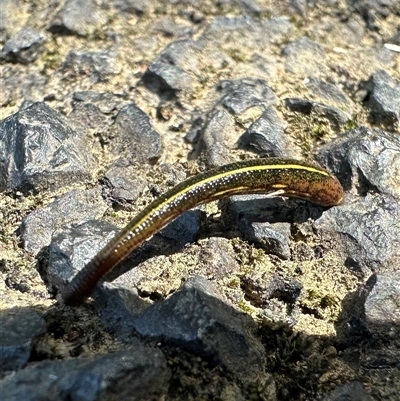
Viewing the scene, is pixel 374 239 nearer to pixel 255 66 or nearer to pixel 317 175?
pixel 317 175

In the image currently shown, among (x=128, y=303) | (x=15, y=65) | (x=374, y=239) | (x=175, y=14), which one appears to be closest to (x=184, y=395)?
(x=128, y=303)

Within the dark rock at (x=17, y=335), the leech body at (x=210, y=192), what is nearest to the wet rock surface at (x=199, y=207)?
the dark rock at (x=17, y=335)

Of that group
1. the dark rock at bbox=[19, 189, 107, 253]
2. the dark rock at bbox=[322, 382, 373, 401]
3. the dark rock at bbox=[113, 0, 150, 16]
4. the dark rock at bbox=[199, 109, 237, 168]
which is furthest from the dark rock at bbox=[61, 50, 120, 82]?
the dark rock at bbox=[322, 382, 373, 401]

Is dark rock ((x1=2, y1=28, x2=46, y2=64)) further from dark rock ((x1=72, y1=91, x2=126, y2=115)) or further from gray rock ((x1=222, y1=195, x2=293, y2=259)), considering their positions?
gray rock ((x1=222, y1=195, x2=293, y2=259))

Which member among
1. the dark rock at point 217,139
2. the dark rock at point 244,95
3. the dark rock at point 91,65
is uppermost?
the dark rock at point 244,95

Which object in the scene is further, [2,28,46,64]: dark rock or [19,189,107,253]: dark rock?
[2,28,46,64]: dark rock

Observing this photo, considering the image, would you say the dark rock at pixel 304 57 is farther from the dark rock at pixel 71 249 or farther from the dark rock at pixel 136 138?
the dark rock at pixel 71 249
